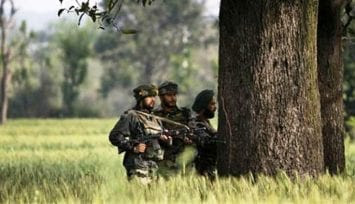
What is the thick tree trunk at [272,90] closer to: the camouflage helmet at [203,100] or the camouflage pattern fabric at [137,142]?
the camouflage helmet at [203,100]

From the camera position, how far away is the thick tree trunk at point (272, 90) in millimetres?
11469

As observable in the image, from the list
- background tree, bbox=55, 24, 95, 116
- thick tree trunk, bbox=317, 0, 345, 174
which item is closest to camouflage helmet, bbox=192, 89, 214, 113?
thick tree trunk, bbox=317, 0, 345, 174

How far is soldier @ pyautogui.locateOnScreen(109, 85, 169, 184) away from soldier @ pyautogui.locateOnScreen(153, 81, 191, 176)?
284 millimetres

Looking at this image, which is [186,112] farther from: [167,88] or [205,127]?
[167,88]

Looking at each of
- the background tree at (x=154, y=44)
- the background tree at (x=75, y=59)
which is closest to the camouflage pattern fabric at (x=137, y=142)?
the background tree at (x=75, y=59)

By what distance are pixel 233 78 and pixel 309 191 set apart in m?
2.28

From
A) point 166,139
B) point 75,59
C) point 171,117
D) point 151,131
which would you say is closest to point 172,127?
point 171,117

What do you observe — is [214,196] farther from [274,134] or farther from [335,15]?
[335,15]

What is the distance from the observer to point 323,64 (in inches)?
531

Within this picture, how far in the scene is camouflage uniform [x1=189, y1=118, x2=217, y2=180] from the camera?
12242 mm

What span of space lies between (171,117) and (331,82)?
8.29ft

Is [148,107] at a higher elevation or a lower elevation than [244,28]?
lower

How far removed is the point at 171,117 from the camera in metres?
12.1

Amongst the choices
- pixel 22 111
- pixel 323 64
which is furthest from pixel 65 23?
pixel 323 64
